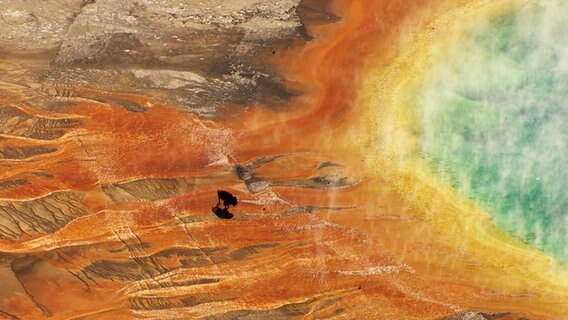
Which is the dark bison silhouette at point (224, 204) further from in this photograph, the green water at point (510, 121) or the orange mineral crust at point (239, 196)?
the green water at point (510, 121)

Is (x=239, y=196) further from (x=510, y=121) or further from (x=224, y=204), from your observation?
(x=510, y=121)

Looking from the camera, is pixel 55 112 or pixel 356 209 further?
pixel 55 112

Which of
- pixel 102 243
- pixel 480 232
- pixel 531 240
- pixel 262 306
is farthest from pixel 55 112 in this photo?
pixel 531 240

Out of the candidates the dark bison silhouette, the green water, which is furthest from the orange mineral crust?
the green water

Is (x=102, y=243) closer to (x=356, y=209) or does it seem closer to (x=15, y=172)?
(x=15, y=172)

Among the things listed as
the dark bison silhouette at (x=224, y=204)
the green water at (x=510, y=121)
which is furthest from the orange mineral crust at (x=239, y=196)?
the green water at (x=510, y=121)
